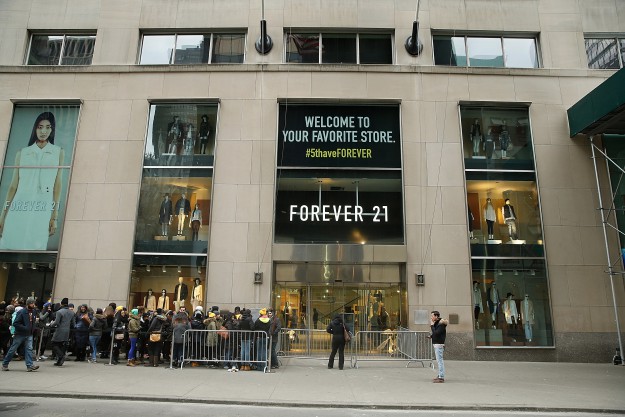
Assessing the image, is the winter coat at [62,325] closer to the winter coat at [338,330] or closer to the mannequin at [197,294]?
the mannequin at [197,294]

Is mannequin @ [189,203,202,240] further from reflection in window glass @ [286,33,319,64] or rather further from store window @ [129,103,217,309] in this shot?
reflection in window glass @ [286,33,319,64]

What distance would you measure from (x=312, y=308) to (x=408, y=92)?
9.51m

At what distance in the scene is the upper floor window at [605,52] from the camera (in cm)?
1808

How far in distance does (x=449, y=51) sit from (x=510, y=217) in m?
7.41

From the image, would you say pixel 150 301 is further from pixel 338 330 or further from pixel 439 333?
pixel 439 333

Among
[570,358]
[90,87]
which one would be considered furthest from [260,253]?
[570,358]

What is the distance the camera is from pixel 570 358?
607 inches

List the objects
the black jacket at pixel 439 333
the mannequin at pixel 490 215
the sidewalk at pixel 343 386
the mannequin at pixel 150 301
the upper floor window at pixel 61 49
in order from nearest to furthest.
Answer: the sidewalk at pixel 343 386
the black jacket at pixel 439 333
the mannequin at pixel 150 301
the mannequin at pixel 490 215
the upper floor window at pixel 61 49

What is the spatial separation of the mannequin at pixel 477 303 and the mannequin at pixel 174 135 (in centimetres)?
1277

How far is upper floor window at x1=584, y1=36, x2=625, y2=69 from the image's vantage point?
59.3 feet

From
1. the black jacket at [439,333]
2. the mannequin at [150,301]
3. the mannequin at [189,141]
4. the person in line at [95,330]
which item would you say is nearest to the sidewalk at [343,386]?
the person in line at [95,330]

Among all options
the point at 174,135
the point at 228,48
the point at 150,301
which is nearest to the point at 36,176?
the point at 174,135

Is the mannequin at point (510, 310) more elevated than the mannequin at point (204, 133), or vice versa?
the mannequin at point (204, 133)

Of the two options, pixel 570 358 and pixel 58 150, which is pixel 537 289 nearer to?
pixel 570 358
